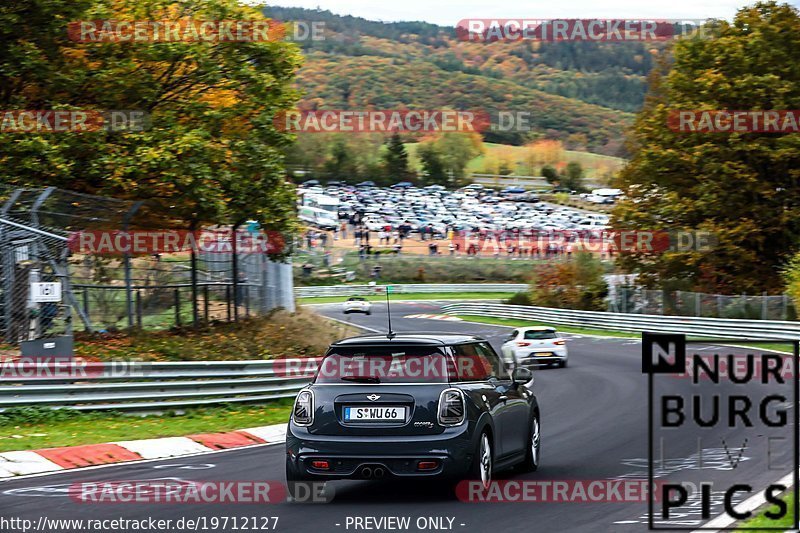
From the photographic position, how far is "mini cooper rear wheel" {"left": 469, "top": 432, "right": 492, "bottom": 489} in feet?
32.6

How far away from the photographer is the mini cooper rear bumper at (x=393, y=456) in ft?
31.9

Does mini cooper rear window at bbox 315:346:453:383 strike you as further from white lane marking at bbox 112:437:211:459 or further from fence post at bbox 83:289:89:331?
fence post at bbox 83:289:89:331

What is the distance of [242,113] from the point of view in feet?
89.8

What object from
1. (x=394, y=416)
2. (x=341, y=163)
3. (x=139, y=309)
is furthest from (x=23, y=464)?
(x=341, y=163)

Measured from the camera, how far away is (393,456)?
974 cm

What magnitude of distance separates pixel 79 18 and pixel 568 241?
70794 millimetres

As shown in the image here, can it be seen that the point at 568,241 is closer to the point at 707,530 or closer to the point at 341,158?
the point at 341,158

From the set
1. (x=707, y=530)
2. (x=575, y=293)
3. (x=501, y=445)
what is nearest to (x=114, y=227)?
(x=501, y=445)

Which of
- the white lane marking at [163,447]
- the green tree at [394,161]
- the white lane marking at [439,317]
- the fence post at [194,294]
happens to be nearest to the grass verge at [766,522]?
the white lane marking at [163,447]

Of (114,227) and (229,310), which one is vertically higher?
(114,227)

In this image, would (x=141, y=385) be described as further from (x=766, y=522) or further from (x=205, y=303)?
(x=766, y=522)

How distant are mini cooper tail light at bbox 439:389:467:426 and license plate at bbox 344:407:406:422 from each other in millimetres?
338

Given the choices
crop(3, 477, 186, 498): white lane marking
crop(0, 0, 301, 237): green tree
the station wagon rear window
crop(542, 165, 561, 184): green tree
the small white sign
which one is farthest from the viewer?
crop(542, 165, 561, 184): green tree

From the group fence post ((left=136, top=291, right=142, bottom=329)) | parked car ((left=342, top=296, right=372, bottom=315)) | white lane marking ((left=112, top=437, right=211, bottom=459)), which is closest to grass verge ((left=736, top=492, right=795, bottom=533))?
white lane marking ((left=112, top=437, right=211, bottom=459))
